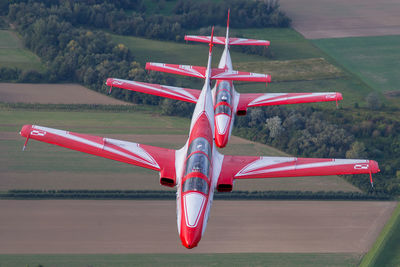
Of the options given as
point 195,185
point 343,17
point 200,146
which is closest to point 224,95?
point 200,146

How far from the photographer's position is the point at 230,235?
163 ft

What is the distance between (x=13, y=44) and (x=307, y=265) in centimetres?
5493

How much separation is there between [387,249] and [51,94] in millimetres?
41171

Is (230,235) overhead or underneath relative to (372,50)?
underneath

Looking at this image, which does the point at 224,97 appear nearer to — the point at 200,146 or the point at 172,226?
the point at 172,226

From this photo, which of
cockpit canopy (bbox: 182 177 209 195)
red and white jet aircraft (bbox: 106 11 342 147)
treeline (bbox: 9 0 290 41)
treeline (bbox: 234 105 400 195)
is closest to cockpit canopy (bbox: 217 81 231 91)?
red and white jet aircraft (bbox: 106 11 342 147)

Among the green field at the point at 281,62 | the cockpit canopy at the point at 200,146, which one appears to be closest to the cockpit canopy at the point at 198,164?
the cockpit canopy at the point at 200,146

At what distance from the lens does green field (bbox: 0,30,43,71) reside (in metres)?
78.7

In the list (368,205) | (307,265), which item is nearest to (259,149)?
(368,205)

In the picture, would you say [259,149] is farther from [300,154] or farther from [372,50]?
[372,50]

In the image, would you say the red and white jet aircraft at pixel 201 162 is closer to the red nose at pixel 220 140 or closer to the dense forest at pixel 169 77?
the red nose at pixel 220 140

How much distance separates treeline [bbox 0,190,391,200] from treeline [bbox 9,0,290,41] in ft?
128

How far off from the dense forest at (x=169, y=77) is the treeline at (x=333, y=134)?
93 mm

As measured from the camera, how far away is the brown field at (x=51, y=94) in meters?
70.3
